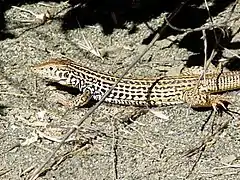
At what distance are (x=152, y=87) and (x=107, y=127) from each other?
546mm

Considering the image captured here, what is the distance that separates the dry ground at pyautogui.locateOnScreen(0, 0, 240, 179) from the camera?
201 inches

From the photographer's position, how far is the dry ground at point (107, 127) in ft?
16.8

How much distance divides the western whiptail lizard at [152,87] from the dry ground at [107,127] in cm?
9

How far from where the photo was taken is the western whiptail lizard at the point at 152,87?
5.65m

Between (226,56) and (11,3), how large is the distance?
2.29m

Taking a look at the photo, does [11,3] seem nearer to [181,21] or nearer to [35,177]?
[181,21]

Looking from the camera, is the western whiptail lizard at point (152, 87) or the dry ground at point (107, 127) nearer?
the dry ground at point (107, 127)

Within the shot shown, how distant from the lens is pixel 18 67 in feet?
20.4

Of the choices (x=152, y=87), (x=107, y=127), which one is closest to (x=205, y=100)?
(x=152, y=87)

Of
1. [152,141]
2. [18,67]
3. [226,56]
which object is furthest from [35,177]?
[226,56]

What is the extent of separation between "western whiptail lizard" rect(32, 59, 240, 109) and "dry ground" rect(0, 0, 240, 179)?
89mm

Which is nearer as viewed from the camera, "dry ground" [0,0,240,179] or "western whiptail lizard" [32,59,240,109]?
"dry ground" [0,0,240,179]

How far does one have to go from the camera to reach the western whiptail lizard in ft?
18.5

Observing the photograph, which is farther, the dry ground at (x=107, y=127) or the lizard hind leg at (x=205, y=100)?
the lizard hind leg at (x=205, y=100)
